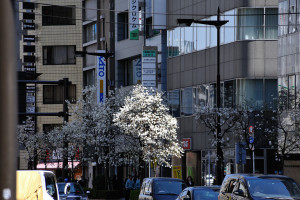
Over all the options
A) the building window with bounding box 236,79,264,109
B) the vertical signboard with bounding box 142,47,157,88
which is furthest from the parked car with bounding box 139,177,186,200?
the vertical signboard with bounding box 142,47,157,88

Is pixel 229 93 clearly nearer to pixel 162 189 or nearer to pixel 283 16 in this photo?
pixel 283 16

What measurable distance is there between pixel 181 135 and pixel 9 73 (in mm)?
52158

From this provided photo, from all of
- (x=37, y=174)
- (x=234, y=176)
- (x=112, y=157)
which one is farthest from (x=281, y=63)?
(x=37, y=174)

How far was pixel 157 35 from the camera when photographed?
60.9 meters

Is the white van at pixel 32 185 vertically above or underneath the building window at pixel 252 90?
underneath

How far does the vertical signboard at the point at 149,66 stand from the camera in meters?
58.2

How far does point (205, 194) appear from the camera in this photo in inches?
938

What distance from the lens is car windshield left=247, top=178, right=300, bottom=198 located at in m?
19.2

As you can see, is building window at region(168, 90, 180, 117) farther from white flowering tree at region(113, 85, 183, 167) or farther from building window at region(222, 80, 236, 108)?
white flowering tree at region(113, 85, 183, 167)

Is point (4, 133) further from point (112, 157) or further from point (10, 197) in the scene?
point (112, 157)

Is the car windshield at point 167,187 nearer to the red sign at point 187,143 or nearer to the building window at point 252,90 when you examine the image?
the building window at point 252,90

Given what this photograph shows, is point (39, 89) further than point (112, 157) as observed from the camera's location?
Yes

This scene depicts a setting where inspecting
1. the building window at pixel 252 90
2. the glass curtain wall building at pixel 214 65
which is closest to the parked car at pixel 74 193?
the glass curtain wall building at pixel 214 65

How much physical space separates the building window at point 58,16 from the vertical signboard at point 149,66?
3306 cm
